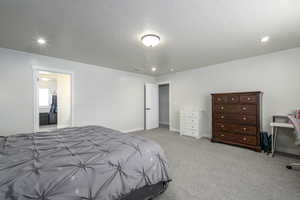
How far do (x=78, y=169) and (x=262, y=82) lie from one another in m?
4.31

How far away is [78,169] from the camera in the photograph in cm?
113

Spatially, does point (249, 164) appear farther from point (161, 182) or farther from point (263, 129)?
point (161, 182)

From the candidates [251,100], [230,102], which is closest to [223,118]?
[230,102]

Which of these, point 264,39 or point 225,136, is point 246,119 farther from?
point 264,39

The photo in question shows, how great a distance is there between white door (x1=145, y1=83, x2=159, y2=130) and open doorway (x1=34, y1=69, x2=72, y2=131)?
2832 millimetres

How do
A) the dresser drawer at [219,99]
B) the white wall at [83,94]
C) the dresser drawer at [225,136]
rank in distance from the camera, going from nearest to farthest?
the white wall at [83,94], the dresser drawer at [225,136], the dresser drawer at [219,99]

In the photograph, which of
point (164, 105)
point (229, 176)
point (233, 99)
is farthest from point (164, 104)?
point (229, 176)

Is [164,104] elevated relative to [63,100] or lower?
lower

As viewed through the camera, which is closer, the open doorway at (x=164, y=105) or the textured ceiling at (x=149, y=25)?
the textured ceiling at (x=149, y=25)

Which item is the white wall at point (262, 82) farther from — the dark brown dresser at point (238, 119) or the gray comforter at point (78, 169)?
the gray comforter at point (78, 169)

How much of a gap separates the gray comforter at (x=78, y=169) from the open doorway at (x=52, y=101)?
7.36 feet

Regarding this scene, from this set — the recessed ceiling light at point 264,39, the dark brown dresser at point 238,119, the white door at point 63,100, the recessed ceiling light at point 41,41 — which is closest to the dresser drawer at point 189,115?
the dark brown dresser at point 238,119

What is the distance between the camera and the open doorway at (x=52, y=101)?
11.0ft

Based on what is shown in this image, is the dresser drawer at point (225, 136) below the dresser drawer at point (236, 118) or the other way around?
below
